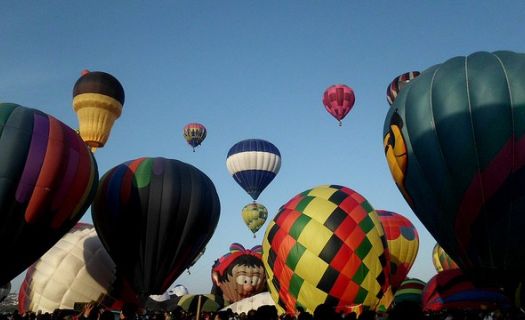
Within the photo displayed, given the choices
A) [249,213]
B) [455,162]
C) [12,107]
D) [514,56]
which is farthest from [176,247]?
[249,213]

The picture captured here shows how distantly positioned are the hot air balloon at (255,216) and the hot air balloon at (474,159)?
2702 cm

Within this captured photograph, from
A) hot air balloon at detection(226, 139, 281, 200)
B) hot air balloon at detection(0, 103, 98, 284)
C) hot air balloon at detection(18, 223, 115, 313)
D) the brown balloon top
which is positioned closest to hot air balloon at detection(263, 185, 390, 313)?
hot air balloon at detection(0, 103, 98, 284)

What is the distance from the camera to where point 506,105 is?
32.4ft

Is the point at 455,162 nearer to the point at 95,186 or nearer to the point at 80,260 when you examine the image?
the point at 95,186

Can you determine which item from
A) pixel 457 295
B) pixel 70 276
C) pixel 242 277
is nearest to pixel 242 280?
pixel 242 277

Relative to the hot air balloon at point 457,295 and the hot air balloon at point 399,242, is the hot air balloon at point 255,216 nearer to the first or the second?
the hot air balloon at point 399,242

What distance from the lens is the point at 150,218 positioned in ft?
41.0

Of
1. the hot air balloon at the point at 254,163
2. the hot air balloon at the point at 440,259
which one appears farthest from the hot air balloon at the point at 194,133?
the hot air balloon at the point at 440,259

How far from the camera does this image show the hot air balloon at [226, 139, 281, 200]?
30.3 m

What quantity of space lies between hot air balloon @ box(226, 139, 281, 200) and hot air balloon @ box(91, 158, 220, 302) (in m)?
16.8

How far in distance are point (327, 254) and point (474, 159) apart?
14.0 feet

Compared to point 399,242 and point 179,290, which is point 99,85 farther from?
point 179,290

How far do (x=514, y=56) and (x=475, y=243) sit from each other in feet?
14.1

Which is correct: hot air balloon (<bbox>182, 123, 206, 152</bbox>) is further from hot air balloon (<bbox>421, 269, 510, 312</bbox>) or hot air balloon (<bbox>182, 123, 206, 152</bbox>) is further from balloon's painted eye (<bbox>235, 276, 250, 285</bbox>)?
hot air balloon (<bbox>421, 269, 510, 312</bbox>)
